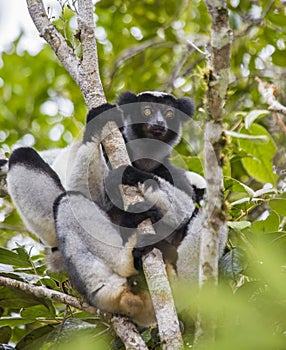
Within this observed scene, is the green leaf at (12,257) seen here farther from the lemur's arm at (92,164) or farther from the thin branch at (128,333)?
the thin branch at (128,333)

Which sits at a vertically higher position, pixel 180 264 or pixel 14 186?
pixel 14 186

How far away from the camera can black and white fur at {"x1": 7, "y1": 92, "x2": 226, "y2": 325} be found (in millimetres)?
4387

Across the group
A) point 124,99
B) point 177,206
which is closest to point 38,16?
point 124,99

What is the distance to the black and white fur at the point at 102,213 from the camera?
4.39 metres

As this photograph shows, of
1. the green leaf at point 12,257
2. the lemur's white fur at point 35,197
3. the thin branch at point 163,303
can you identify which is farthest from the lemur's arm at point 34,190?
the thin branch at point 163,303

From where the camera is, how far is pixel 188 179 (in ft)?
17.6

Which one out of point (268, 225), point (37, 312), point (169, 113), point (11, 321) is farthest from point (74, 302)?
point (169, 113)

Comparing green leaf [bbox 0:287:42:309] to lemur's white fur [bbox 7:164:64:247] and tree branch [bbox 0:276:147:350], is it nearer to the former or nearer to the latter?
tree branch [bbox 0:276:147:350]

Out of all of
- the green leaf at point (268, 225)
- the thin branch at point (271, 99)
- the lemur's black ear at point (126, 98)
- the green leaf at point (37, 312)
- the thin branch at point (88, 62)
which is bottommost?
the green leaf at point (37, 312)

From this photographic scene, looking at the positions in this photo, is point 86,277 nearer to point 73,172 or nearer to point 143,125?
point 73,172

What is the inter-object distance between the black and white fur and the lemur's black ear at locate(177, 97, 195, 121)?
3.13 feet

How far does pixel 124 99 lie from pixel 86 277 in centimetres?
213

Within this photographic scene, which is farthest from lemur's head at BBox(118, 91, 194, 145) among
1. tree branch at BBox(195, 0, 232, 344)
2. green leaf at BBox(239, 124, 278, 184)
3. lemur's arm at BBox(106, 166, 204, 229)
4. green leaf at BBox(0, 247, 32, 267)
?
tree branch at BBox(195, 0, 232, 344)

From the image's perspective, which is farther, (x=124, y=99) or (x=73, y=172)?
(x=124, y=99)
